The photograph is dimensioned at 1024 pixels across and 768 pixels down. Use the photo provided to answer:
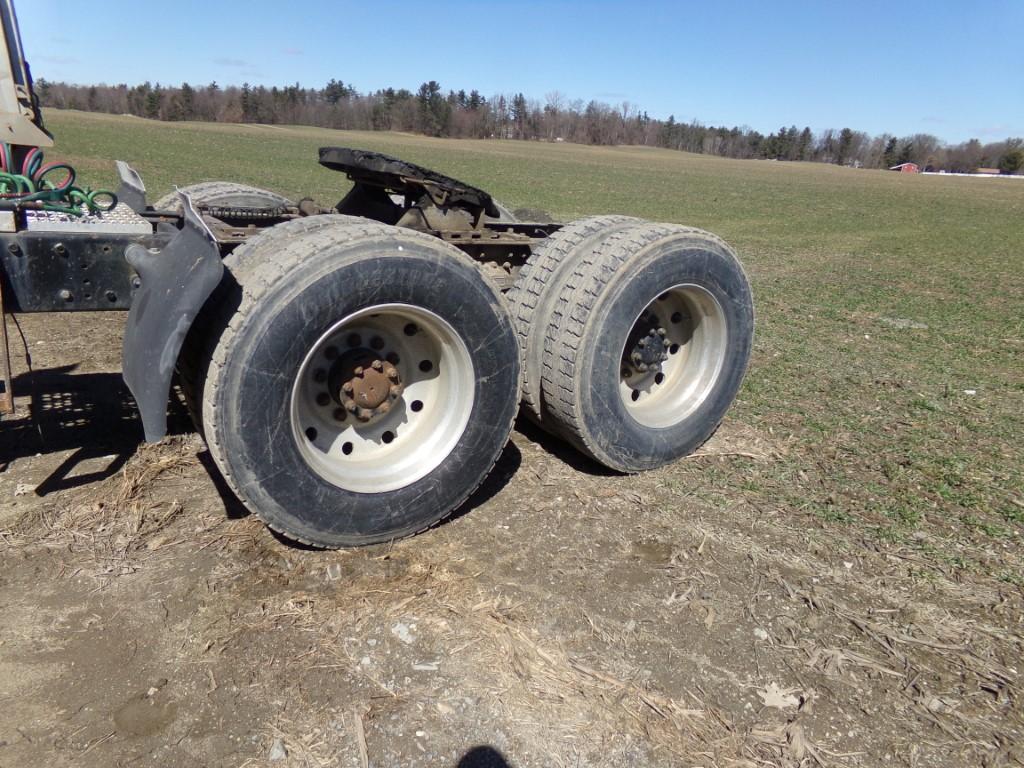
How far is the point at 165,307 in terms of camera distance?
2.55 meters

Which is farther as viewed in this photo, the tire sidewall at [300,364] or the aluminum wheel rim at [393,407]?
the aluminum wheel rim at [393,407]

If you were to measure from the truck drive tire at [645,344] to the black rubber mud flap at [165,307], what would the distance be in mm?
1623

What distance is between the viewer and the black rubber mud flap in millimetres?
2523

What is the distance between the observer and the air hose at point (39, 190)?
311cm

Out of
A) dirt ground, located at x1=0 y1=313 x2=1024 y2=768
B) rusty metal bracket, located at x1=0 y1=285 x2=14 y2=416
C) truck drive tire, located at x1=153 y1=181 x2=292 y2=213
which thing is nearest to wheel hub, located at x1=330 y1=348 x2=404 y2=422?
dirt ground, located at x1=0 y1=313 x2=1024 y2=768

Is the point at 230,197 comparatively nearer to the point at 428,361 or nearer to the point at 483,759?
the point at 428,361

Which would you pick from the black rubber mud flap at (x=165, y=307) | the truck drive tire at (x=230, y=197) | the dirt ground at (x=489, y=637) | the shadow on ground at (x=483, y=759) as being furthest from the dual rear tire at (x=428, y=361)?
the truck drive tire at (x=230, y=197)

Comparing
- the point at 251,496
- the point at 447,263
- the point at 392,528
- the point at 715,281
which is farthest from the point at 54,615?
the point at 715,281

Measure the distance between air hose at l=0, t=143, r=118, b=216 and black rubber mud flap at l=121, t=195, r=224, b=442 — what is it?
2.57 ft

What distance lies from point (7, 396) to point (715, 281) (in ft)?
10.7

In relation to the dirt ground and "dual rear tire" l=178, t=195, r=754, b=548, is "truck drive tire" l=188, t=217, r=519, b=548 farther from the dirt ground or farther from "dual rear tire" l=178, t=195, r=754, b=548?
the dirt ground

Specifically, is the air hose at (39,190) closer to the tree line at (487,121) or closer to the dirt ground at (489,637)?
the dirt ground at (489,637)

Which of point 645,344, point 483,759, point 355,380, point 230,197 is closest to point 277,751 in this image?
point 483,759

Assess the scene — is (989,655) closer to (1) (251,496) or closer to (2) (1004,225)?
(1) (251,496)
